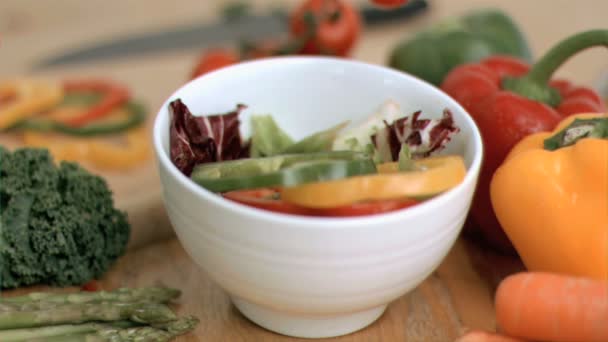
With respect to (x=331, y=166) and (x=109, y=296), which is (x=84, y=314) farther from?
(x=331, y=166)

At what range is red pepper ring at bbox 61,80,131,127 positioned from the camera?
2441 mm

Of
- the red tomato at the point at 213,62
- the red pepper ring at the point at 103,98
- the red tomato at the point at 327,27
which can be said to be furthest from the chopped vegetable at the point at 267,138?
the red pepper ring at the point at 103,98

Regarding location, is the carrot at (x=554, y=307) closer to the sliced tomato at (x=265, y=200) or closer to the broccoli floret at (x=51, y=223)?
the sliced tomato at (x=265, y=200)

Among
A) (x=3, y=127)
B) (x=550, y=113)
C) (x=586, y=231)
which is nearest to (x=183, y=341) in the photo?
(x=586, y=231)

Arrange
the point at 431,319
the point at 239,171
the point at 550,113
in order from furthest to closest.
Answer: the point at 550,113, the point at 431,319, the point at 239,171

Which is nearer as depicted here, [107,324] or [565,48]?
[107,324]

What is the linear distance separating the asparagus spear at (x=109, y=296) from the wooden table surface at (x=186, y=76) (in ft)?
0.14

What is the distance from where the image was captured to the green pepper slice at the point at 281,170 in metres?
1.24

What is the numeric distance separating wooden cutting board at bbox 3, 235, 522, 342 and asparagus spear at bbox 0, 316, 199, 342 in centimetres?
2

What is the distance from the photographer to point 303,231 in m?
1.18

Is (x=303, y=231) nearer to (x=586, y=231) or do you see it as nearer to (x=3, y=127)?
(x=586, y=231)

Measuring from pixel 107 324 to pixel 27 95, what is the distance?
49.9 inches

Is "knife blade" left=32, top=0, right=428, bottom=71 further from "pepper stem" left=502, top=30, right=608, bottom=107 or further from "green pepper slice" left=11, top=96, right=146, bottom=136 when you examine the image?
"pepper stem" left=502, top=30, right=608, bottom=107

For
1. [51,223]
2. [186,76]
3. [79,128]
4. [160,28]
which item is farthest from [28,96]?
[51,223]
